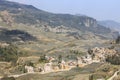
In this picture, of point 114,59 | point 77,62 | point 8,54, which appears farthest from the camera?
point 8,54

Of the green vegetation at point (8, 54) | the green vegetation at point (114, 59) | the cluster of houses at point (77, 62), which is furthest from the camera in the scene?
the green vegetation at point (8, 54)

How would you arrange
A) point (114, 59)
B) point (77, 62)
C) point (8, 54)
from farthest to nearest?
point (8, 54) < point (77, 62) < point (114, 59)

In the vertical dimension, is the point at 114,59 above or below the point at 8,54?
above

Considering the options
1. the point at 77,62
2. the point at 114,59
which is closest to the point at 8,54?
the point at 77,62

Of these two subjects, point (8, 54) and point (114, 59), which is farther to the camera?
point (8, 54)

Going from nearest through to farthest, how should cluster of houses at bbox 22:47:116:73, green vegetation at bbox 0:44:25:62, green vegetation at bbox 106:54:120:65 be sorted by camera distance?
cluster of houses at bbox 22:47:116:73 → green vegetation at bbox 106:54:120:65 → green vegetation at bbox 0:44:25:62

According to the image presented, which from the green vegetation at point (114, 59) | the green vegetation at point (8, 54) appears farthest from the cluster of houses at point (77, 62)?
the green vegetation at point (8, 54)

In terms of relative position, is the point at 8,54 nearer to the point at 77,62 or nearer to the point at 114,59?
the point at 77,62

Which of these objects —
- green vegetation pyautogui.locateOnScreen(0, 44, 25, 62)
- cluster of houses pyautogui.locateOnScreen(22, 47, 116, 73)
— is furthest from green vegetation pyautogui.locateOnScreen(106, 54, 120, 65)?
green vegetation pyautogui.locateOnScreen(0, 44, 25, 62)

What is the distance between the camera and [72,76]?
90.8 meters

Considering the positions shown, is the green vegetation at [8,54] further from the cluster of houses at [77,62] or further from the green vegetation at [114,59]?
the green vegetation at [114,59]

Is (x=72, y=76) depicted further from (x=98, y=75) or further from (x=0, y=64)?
(x=0, y=64)

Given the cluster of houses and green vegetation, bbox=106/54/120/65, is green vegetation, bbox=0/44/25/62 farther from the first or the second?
green vegetation, bbox=106/54/120/65

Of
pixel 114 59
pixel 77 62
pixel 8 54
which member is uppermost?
pixel 114 59
